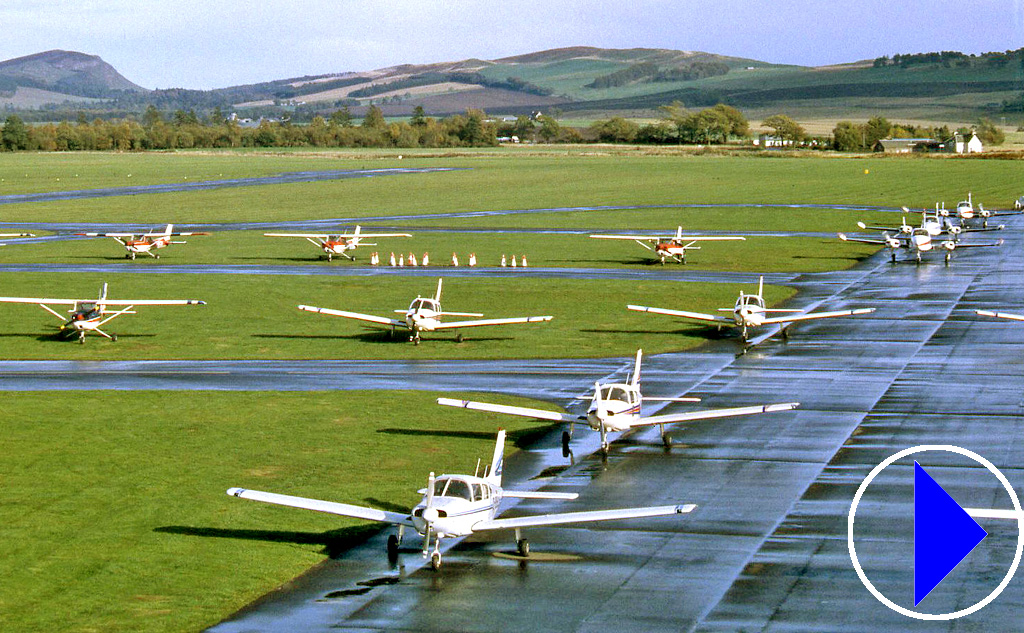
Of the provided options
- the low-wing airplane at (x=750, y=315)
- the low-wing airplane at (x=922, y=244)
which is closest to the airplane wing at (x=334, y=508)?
the low-wing airplane at (x=750, y=315)

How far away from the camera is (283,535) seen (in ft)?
113

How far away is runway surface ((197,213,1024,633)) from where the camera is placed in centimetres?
2812

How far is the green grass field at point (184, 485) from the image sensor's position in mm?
29500

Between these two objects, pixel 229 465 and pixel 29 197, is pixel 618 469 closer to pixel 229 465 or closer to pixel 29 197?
pixel 229 465

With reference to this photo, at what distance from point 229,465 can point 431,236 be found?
284 ft

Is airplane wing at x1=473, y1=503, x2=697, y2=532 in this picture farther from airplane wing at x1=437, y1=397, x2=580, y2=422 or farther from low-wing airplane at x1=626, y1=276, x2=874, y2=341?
low-wing airplane at x1=626, y1=276, x2=874, y2=341

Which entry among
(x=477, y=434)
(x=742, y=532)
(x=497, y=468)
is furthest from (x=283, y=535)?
(x=477, y=434)

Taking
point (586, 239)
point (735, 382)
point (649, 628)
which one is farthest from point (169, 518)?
point (586, 239)

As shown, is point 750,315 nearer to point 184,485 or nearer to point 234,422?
point 234,422

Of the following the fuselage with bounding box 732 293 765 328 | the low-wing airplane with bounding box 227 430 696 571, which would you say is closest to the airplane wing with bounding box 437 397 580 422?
the low-wing airplane with bounding box 227 430 696 571

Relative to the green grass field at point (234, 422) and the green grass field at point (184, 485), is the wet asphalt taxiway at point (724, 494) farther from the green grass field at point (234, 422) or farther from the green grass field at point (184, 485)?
the green grass field at point (234, 422)

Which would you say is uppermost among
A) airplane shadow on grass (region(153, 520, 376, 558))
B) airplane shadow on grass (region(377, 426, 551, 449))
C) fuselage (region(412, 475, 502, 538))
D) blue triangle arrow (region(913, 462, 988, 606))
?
blue triangle arrow (region(913, 462, 988, 606))

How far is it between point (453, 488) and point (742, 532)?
26.9 feet

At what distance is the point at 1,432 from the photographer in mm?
45688
